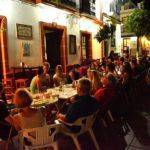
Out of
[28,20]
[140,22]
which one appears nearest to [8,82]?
[28,20]

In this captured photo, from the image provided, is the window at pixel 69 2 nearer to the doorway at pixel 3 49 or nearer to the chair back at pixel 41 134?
the doorway at pixel 3 49

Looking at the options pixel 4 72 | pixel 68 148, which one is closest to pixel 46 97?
pixel 68 148

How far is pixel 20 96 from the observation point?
3914mm

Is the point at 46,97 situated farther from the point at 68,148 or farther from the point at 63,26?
the point at 63,26

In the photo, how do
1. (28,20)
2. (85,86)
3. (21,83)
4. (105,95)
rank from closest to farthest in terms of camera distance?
(85,86) → (105,95) → (21,83) → (28,20)

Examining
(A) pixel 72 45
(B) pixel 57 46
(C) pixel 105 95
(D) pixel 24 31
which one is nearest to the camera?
(C) pixel 105 95

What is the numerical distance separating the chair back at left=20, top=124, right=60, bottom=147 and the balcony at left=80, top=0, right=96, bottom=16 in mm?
12514

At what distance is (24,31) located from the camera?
10.7 metres

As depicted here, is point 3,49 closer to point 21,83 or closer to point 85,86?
point 21,83

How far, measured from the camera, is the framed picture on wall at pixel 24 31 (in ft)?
33.8

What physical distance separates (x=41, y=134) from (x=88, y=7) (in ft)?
46.4

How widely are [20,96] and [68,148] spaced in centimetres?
148

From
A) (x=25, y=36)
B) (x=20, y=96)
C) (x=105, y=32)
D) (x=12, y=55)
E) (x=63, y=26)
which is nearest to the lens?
(x=20, y=96)

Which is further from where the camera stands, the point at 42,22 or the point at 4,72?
the point at 42,22
